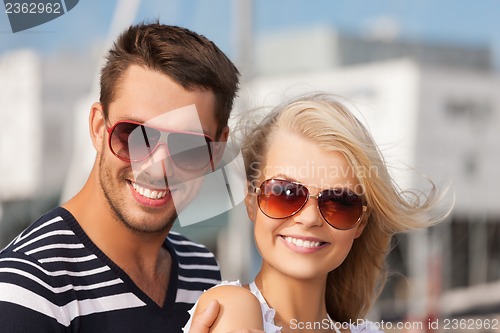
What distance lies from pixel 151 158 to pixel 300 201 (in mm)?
497

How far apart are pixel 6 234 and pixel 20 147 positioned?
1.67 meters

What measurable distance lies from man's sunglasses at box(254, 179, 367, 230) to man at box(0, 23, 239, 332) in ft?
1.21

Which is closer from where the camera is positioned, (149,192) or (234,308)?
(234,308)

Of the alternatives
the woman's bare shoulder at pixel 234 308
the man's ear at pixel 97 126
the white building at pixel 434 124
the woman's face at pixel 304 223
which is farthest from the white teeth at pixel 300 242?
the white building at pixel 434 124

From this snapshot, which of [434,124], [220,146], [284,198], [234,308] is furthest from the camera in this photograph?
[434,124]

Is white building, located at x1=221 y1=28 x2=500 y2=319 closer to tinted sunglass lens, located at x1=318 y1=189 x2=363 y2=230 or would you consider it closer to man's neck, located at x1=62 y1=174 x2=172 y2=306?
man's neck, located at x1=62 y1=174 x2=172 y2=306

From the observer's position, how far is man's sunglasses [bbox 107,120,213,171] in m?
2.36

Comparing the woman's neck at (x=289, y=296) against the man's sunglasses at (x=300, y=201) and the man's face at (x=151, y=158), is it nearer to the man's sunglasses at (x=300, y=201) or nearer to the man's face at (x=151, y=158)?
the man's sunglasses at (x=300, y=201)

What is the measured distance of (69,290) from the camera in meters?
2.22

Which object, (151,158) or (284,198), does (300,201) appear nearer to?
(284,198)

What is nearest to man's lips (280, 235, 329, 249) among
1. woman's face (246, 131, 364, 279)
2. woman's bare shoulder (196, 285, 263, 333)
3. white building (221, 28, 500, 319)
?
woman's face (246, 131, 364, 279)

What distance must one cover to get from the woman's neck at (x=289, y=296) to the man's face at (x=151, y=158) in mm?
407

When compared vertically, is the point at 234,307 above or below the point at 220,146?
below

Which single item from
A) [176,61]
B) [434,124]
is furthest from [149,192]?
[434,124]
